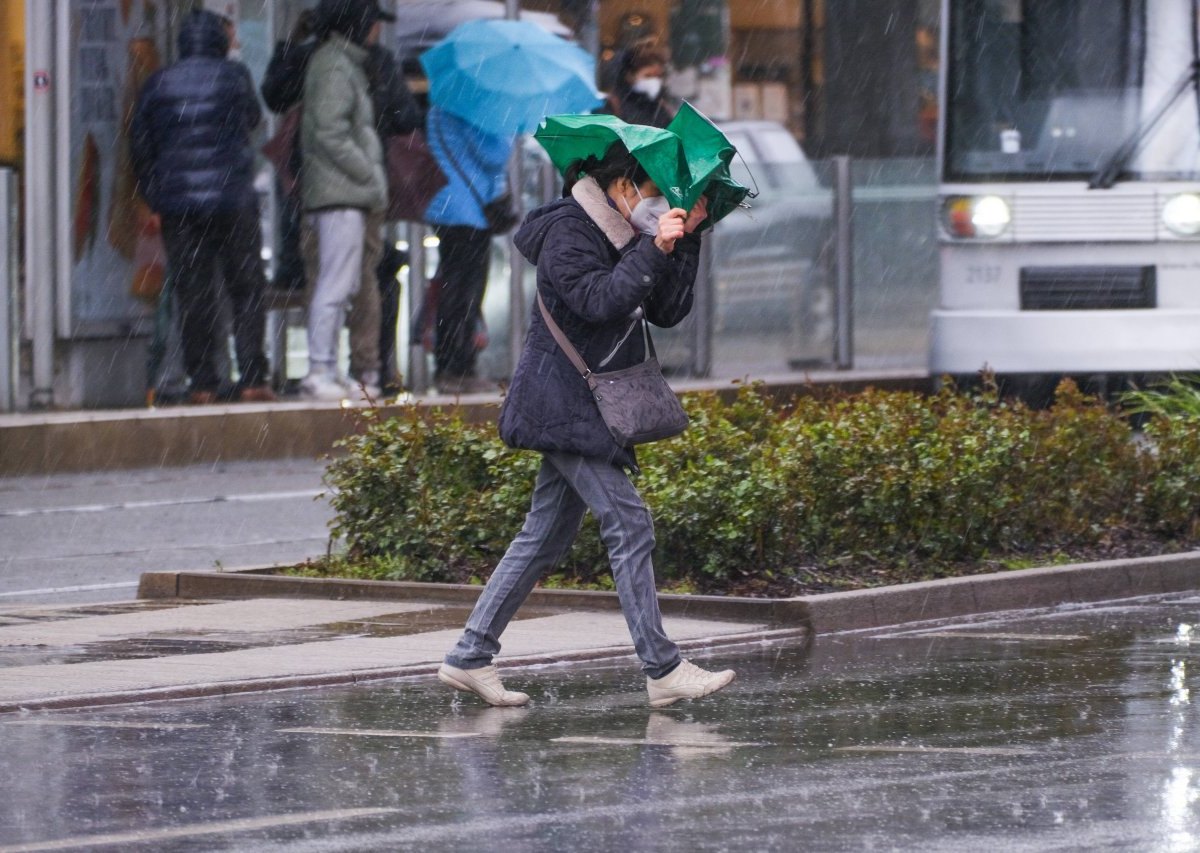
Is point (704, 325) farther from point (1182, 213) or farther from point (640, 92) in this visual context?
point (1182, 213)

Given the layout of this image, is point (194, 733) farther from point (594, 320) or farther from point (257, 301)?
point (257, 301)

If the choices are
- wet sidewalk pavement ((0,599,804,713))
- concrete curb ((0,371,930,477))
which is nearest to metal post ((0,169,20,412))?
concrete curb ((0,371,930,477))

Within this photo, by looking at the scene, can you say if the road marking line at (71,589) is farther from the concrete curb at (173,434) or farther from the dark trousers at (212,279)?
the dark trousers at (212,279)

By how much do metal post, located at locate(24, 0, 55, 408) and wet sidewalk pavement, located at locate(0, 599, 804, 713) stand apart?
677 centimetres

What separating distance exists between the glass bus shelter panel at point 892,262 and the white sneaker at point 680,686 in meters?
12.9

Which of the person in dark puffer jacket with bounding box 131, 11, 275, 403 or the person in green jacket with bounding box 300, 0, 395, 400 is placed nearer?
the person in dark puffer jacket with bounding box 131, 11, 275, 403

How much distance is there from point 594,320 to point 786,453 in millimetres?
3182

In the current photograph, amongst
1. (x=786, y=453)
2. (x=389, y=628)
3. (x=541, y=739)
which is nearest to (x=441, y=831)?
(x=541, y=739)

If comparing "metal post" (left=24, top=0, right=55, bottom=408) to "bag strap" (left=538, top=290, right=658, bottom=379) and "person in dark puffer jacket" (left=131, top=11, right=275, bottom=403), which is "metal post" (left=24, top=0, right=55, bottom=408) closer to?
"person in dark puffer jacket" (left=131, top=11, right=275, bottom=403)

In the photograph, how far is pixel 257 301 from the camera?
1769cm

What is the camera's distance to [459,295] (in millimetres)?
18219

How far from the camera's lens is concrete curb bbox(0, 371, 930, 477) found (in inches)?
619

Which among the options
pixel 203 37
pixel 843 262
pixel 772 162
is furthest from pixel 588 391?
pixel 772 162

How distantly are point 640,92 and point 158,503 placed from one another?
5.54 m
